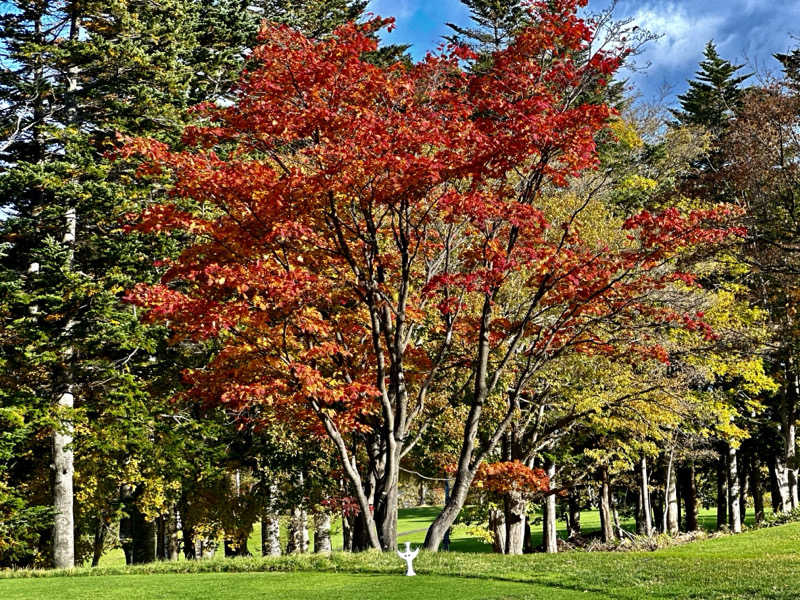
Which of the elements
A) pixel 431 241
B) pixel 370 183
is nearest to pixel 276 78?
pixel 370 183

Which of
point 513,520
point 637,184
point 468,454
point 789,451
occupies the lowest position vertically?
point 513,520

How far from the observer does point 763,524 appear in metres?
19.8

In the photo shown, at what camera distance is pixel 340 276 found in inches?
559

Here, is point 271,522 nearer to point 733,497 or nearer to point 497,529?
point 497,529

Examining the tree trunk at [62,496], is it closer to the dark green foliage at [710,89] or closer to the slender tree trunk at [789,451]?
the slender tree trunk at [789,451]

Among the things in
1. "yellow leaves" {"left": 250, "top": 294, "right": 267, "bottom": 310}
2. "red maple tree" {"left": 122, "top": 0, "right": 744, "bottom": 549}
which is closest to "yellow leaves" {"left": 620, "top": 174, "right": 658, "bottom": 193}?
"red maple tree" {"left": 122, "top": 0, "right": 744, "bottom": 549}

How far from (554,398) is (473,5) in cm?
1949

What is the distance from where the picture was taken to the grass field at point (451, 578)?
30.5ft

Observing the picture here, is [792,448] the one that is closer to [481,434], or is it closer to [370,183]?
[481,434]

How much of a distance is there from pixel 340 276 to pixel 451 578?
20.1ft

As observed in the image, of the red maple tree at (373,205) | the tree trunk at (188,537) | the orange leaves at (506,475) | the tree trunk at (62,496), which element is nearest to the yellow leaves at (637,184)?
the red maple tree at (373,205)

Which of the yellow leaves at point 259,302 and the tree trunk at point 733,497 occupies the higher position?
the yellow leaves at point 259,302

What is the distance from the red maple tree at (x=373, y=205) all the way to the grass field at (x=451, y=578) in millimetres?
1842

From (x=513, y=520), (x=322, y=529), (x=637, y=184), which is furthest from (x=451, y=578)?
(x=637, y=184)
